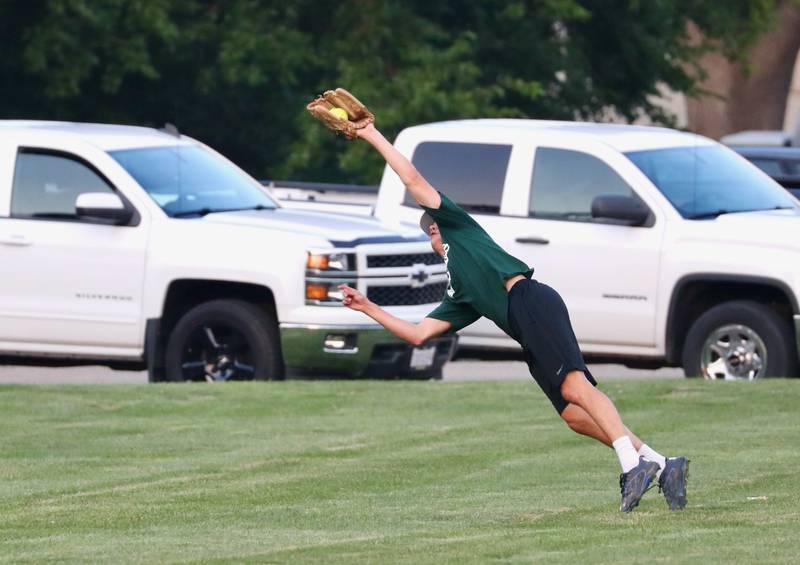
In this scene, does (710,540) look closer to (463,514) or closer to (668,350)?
(463,514)

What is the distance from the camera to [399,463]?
10812mm

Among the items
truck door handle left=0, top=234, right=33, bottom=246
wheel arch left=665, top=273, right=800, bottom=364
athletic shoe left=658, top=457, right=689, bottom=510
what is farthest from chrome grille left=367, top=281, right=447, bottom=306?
athletic shoe left=658, top=457, right=689, bottom=510

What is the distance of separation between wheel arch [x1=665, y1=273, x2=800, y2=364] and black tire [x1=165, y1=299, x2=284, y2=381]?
2801 mm

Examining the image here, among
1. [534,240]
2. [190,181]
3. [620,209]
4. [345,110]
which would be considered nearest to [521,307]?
[345,110]

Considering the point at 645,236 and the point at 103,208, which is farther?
the point at 645,236

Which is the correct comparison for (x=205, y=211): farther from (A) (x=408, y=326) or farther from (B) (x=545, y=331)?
(B) (x=545, y=331)

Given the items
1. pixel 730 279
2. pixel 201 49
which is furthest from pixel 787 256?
pixel 201 49

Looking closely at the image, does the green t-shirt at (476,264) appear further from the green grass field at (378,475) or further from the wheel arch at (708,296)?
the wheel arch at (708,296)

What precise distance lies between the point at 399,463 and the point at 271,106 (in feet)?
56.5

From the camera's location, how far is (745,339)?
14.6 m

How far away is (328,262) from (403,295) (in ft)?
2.41

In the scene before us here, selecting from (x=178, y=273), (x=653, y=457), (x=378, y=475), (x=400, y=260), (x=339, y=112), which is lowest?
(x=378, y=475)

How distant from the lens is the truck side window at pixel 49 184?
47.9 feet

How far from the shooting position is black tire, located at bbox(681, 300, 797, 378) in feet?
46.9
